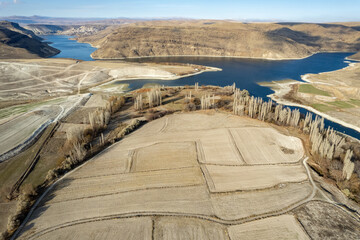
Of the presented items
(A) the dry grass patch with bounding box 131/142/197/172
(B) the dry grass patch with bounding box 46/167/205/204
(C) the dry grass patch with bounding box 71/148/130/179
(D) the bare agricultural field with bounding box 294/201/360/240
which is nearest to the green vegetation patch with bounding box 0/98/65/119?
(C) the dry grass patch with bounding box 71/148/130/179

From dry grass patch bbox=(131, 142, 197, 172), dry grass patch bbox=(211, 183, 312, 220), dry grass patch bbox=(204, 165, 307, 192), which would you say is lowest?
dry grass patch bbox=(211, 183, 312, 220)

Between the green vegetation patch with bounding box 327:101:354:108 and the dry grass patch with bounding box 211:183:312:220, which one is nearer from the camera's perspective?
the dry grass patch with bounding box 211:183:312:220

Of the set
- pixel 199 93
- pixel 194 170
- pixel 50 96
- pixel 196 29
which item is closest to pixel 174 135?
pixel 194 170

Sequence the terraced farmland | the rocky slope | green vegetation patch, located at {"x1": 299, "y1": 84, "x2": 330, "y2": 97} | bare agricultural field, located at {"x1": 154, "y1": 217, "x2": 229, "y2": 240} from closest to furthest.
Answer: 1. bare agricultural field, located at {"x1": 154, "y1": 217, "x2": 229, "y2": 240}
2. the terraced farmland
3. green vegetation patch, located at {"x1": 299, "y1": 84, "x2": 330, "y2": 97}
4. the rocky slope

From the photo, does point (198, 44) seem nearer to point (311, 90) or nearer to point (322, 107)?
point (311, 90)

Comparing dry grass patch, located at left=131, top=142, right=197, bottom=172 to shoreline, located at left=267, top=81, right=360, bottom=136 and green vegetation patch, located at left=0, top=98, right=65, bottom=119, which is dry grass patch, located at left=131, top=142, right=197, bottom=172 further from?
shoreline, located at left=267, top=81, right=360, bottom=136

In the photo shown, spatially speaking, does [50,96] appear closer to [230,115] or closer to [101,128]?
[101,128]
